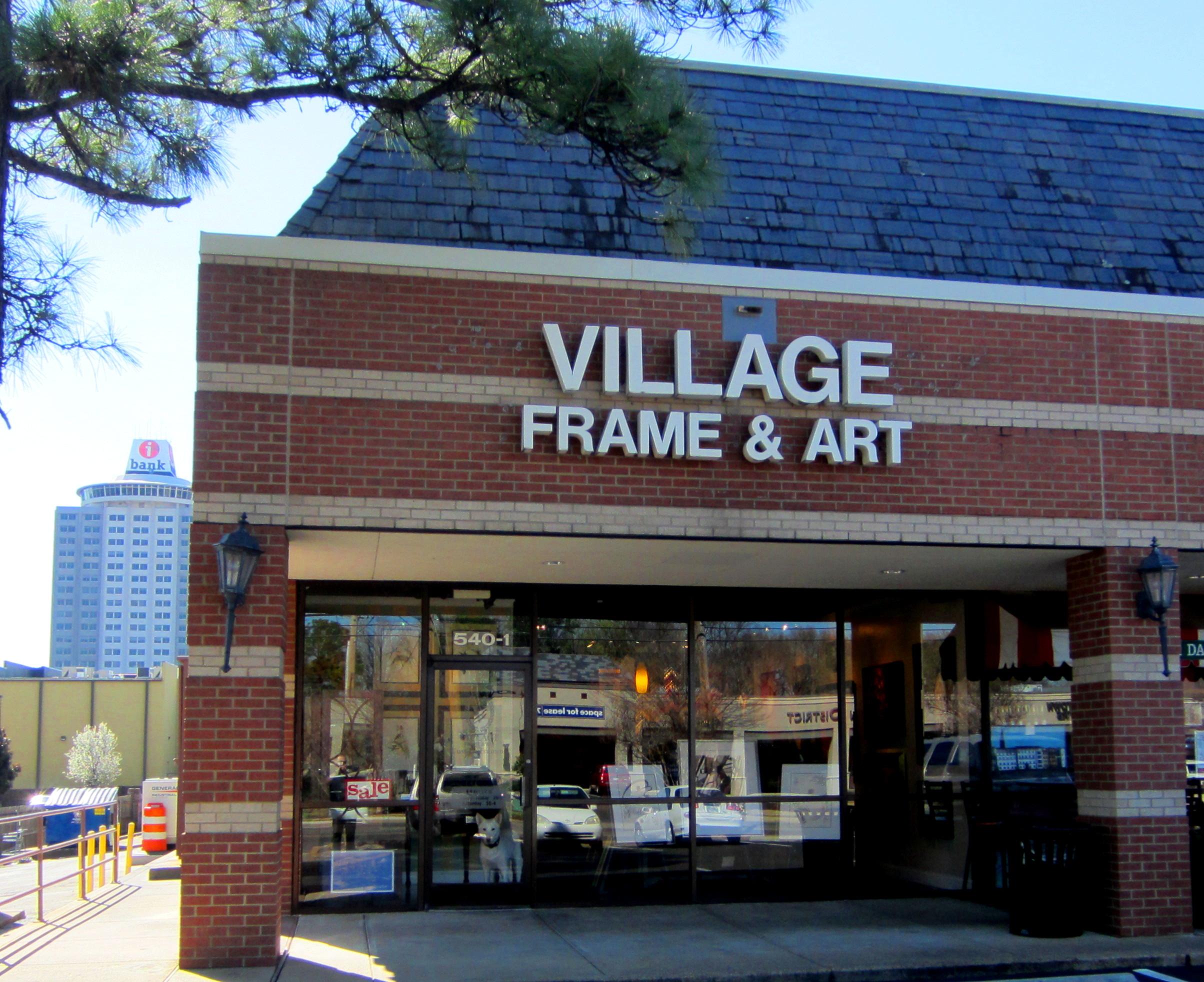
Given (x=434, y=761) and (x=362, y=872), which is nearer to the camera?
(x=362, y=872)

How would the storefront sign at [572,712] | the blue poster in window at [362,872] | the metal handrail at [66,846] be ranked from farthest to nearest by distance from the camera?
the storefront sign at [572,712] < the blue poster in window at [362,872] < the metal handrail at [66,846]

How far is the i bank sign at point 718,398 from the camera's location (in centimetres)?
1028

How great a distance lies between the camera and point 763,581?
42.3ft

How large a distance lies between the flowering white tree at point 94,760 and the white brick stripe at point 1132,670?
153 feet

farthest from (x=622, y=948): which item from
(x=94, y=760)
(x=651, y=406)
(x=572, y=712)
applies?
(x=94, y=760)

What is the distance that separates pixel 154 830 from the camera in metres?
20.2

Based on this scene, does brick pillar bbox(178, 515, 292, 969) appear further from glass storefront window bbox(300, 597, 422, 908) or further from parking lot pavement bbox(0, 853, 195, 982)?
glass storefront window bbox(300, 597, 422, 908)

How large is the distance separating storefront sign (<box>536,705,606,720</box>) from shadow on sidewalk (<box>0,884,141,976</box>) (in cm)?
476

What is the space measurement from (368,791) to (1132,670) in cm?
701

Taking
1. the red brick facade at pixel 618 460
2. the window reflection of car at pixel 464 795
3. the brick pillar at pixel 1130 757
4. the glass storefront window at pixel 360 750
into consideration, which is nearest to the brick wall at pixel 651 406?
the red brick facade at pixel 618 460

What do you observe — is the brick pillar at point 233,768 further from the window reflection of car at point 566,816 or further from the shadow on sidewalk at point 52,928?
the window reflection of car at point 566,816

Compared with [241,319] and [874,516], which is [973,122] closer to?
[874,516]

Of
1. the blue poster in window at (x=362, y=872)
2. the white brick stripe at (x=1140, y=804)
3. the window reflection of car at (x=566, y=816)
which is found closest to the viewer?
the white brick stripe at (x=1140, y=804)

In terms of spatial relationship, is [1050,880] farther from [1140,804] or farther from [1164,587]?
[1164,587]
